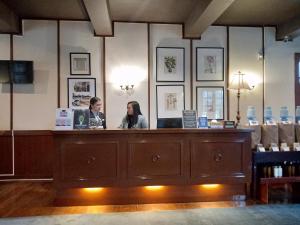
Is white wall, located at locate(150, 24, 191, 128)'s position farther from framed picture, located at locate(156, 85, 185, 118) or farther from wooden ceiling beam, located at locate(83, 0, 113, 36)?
wooden ceiling beam, located at locate(83, 0, 113, 36)

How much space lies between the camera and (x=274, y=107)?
6477 millimetres

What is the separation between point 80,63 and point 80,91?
1.91 feet

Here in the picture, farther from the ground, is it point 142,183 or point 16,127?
point 16,127

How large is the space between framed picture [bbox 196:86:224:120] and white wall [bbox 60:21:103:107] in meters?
2.15

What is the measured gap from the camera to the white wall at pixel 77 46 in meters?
6.02

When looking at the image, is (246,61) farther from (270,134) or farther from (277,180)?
(277,180)

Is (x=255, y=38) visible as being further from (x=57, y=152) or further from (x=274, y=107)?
(x=57, y=152)

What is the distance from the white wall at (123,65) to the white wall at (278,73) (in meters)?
2.73

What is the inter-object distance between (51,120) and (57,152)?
2.18 metres

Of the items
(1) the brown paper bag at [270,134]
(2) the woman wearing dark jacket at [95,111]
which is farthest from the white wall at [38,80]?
(1) the brown paper bag at [270,134]

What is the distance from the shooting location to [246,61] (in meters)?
6.41

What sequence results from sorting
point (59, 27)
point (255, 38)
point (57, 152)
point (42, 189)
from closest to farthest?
1. point (57, 152)
2. point (42, 189)
3. point (59, 27)
4. point (255, 38)

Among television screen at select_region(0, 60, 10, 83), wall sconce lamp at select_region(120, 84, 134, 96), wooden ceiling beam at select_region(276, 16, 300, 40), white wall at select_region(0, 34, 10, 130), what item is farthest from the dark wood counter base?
wooden ceiling beam at select_region(276, 16, 300, 40)

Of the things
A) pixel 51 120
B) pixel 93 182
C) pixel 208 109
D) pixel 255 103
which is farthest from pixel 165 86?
pixel 93 182
